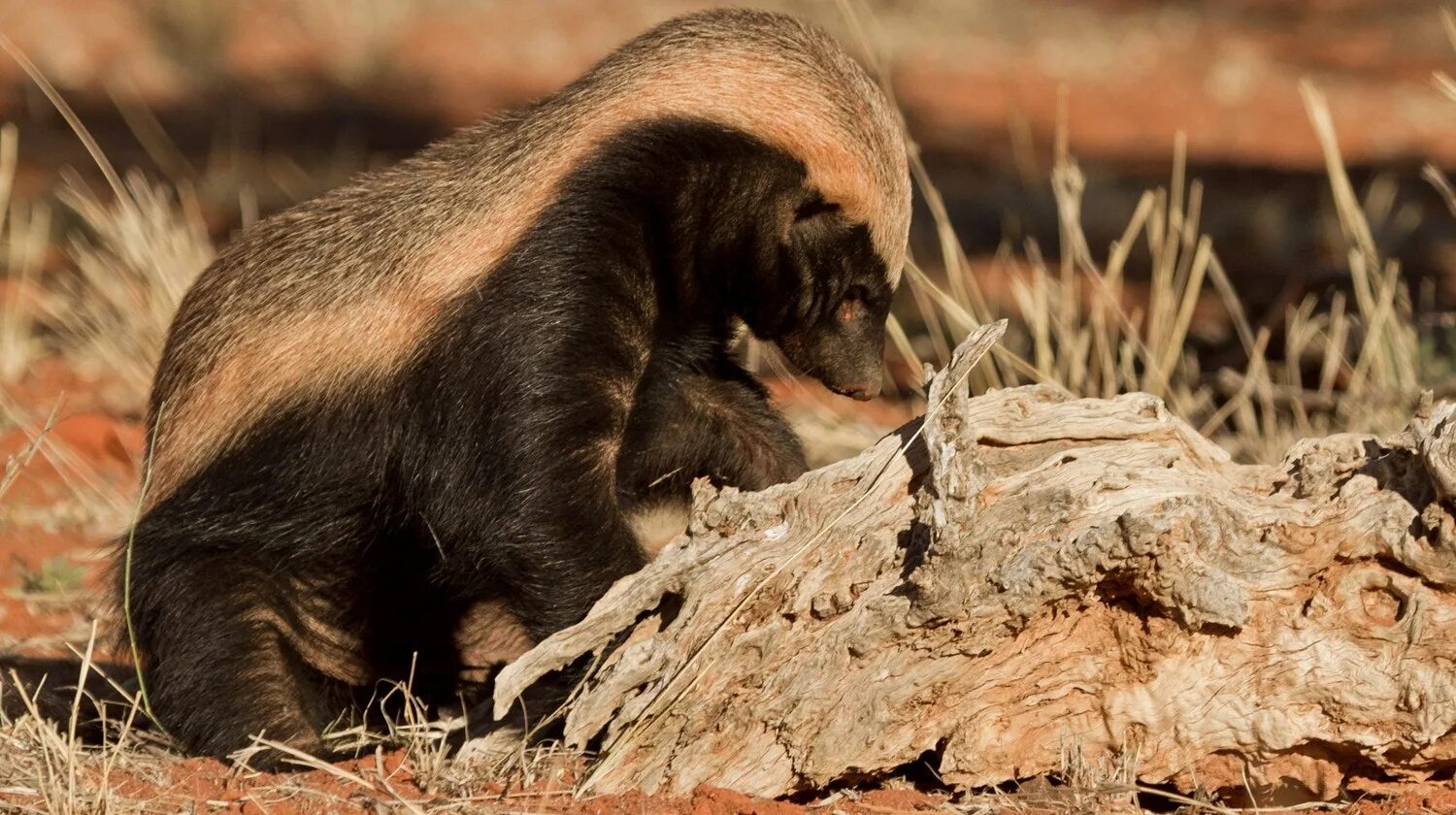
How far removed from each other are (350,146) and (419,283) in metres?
13.4

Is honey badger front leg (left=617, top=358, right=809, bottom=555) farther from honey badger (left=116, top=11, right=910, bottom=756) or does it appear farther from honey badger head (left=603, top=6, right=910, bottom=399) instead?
honey badger head (left=603, top=6, right=910, bottom=399)

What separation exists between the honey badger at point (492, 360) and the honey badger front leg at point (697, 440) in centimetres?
1

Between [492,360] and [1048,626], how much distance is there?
170 centimetres

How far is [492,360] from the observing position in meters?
4.72

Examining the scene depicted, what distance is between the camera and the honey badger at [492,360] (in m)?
4.71

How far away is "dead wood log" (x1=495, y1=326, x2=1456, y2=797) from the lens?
13.0ft

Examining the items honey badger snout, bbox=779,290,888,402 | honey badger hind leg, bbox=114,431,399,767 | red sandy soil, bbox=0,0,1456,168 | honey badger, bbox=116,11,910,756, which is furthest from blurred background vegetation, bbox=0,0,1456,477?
honey badger hind leg, bbox=114,431,399,767

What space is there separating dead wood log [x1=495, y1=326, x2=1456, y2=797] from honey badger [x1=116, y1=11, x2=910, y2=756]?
0.62 m

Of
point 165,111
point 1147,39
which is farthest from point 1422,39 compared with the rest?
point 165,111

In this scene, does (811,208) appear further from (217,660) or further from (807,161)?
(217,660)

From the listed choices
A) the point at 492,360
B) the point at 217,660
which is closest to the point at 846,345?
the point at 492,360

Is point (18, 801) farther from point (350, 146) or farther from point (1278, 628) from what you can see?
point (350, 146)

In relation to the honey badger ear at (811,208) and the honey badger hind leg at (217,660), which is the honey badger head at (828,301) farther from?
the honey badger hind leg at (217,660)

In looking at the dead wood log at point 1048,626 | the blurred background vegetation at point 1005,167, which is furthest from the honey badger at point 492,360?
the blurred background vegetation at point 1005,167
